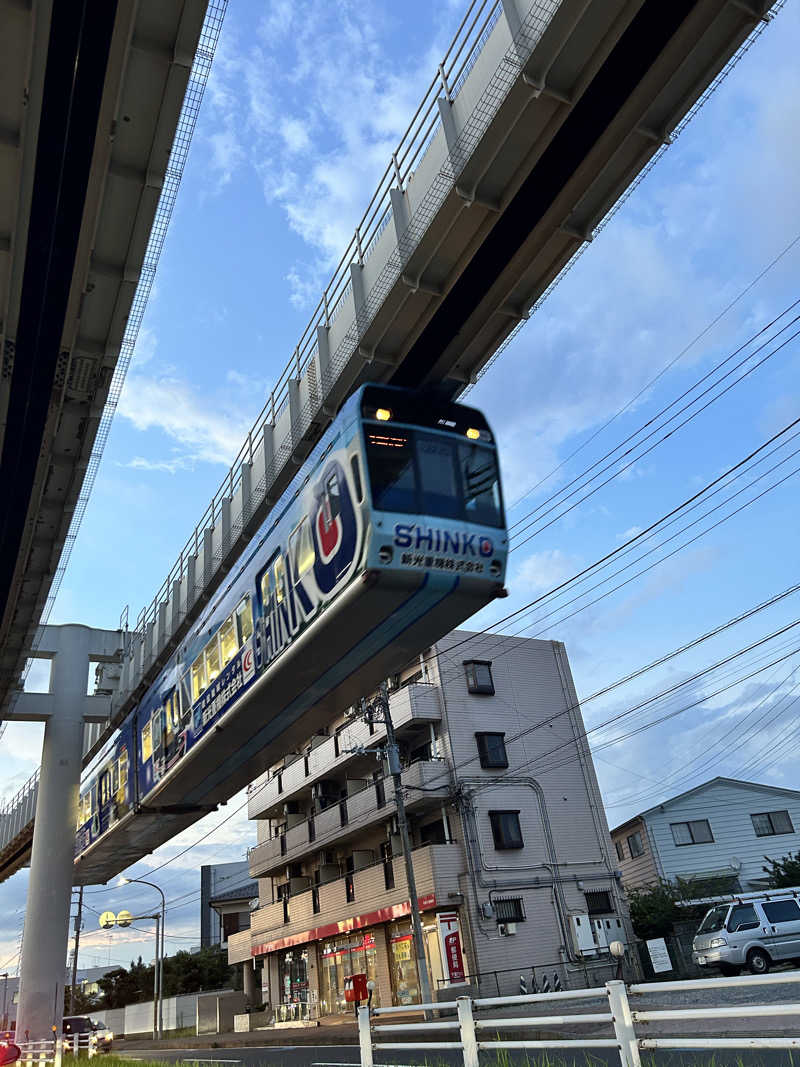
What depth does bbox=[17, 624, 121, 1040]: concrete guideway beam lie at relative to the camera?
2166cm

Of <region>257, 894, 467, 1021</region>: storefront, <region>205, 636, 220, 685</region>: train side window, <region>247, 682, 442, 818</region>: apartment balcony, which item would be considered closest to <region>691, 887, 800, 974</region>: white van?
<region>257, 894, 467, 1021</region>: storefront

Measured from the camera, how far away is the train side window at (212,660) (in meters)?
15.4

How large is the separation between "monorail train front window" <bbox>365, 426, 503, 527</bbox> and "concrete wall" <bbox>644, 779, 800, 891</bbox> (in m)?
35.2

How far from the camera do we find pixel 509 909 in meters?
32.9

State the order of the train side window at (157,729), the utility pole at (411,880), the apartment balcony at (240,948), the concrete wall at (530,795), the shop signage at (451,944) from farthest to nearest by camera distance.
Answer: the apartment balcony at (240,948) → the concrete wall at (530,795) → the shop signage at (451,944) → the utility pole at (411,880) → the train side window at (157,729)

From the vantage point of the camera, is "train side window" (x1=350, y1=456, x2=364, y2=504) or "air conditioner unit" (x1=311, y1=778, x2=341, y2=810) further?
"air conditioner unit" (x1=311, y1=778, x2=341, y2=810)

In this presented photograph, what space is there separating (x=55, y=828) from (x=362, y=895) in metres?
17.6

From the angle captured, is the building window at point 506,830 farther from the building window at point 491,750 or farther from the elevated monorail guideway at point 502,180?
the elevated monorail guideway at point 502,180

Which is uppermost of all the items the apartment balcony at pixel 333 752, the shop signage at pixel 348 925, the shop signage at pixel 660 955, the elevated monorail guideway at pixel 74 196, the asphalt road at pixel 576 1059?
the apartment balcony at pixel 333 752

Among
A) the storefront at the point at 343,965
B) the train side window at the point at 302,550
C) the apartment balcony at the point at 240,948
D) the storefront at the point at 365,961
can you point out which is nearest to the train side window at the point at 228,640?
the train side window at the point at 302,550

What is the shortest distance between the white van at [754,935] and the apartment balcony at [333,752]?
13211 mm

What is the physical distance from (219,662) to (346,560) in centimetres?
573

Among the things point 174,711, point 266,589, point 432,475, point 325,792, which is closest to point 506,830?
point 325,792

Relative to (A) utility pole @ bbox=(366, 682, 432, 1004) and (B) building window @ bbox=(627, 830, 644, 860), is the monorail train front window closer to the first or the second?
(A) utility pole @ bbox=(366, 682, 432, 1004)
